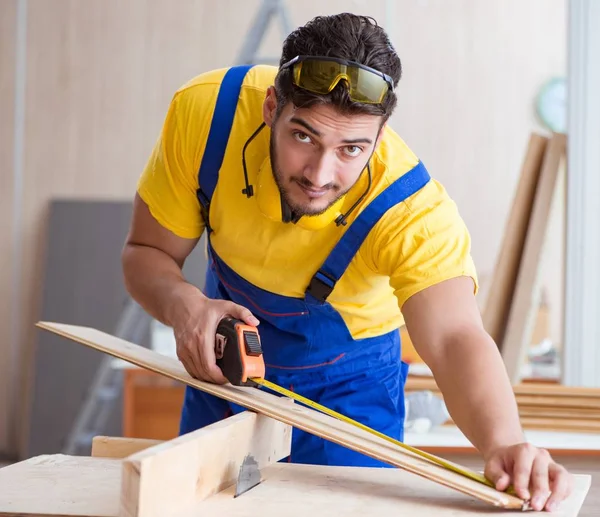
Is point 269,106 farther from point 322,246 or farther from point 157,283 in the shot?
point 157,283

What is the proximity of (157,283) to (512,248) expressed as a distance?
225 centimetres

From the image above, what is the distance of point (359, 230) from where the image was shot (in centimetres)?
191

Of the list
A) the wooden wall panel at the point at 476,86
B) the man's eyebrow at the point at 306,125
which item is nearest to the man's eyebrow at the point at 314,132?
the man's eyebrow at the point at 306,125

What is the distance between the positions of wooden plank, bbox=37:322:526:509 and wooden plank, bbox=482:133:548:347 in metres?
2.15

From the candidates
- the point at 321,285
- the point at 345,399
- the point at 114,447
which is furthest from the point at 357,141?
the point at 114,447

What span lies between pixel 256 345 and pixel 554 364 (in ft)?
12.6

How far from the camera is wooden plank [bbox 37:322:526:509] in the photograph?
1.42m

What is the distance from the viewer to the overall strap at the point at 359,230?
1.89 metres

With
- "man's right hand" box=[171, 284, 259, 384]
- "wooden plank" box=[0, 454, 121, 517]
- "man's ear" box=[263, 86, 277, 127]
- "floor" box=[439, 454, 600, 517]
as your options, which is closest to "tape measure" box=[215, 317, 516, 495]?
"man's right hand" box=[171, 284, 259, 384]

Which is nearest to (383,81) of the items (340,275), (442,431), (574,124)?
(340,275)

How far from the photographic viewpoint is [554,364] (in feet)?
16.9

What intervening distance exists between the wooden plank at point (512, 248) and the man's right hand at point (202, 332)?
7.37 ft

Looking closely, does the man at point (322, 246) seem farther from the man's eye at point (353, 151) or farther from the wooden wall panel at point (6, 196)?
the wooden wall panel at point (6, 196)

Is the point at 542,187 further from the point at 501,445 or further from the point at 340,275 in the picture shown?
the point at 501,445
